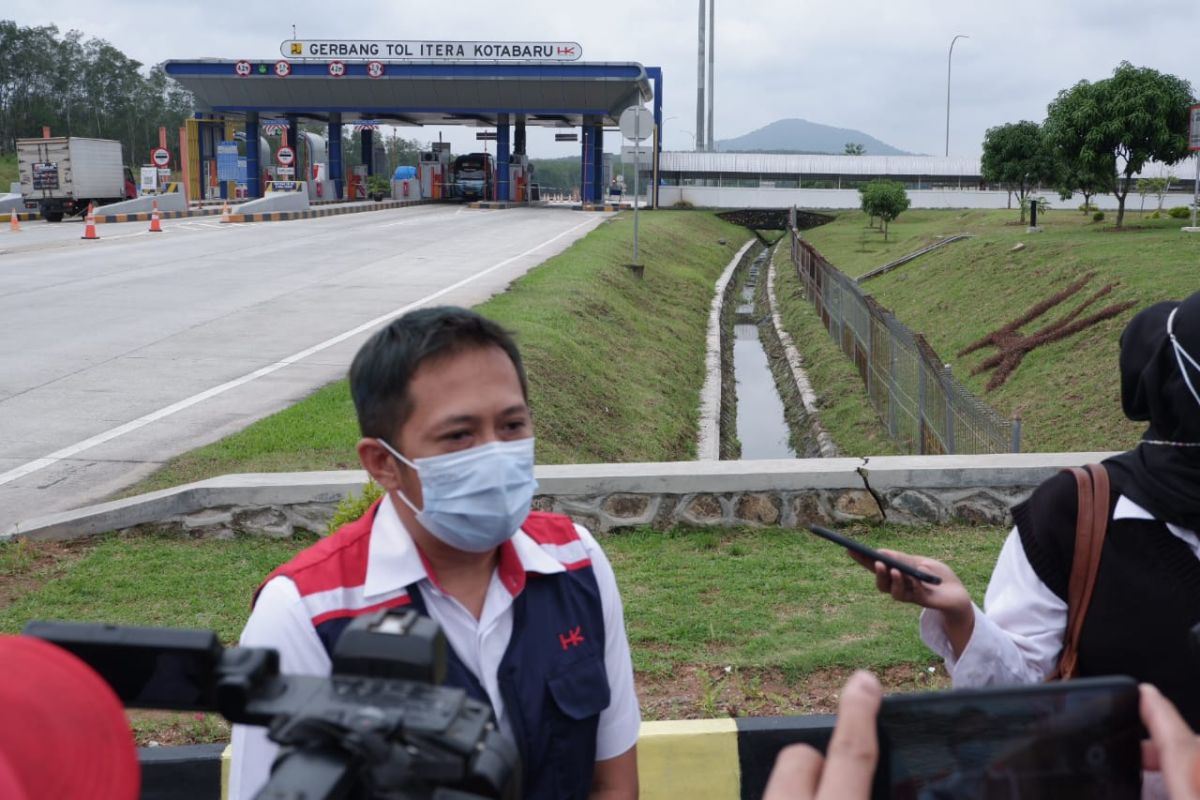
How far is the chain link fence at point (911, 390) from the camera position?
32.6 ft

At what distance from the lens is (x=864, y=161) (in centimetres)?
6462

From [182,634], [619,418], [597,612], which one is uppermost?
[182,634]

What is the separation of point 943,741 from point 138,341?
13665 millimetres

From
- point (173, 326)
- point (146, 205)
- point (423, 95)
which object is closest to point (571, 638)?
point (173, 326)

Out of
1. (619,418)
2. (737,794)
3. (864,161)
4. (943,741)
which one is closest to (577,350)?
(619,418)

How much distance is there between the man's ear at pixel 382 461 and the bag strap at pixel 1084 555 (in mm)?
1341

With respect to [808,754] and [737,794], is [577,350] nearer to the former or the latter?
[737,794]

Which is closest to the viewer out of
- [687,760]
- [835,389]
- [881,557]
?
[881,557]

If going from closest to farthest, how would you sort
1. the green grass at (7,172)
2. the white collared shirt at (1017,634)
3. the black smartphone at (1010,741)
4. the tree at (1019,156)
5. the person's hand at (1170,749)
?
the person's hand at (1170,749)
the black smartphone at (1010,741)
the white collared shirt at (1017,634)
the tree at (1019,156)
the green grass at (7,172)

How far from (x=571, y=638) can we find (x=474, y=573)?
24cm

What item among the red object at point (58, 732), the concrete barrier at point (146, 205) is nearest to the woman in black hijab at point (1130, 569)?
the red object at point (58, 732)

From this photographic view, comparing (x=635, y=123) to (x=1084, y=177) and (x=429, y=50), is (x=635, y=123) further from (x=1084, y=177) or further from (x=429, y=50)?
(x=429, y=50)

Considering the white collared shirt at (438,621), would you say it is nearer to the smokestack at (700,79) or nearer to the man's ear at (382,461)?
the man's ear at (382,461)

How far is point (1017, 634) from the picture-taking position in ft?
8.10
